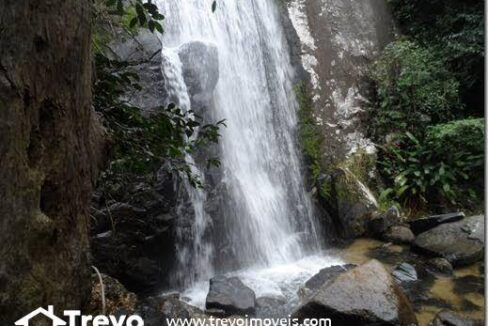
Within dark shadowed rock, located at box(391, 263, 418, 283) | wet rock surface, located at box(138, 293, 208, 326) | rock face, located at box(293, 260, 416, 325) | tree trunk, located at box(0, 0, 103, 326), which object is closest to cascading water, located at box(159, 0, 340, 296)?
wet rock surface, located at box(138, 293, 208, 326)

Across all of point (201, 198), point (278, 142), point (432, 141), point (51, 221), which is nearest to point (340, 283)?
point (201, 198)

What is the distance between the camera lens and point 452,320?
418cm

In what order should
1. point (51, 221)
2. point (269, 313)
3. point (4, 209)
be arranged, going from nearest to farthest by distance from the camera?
point (4, 209)
point (51, 221)
point (269, 313)

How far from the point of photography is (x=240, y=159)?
743 centimetres

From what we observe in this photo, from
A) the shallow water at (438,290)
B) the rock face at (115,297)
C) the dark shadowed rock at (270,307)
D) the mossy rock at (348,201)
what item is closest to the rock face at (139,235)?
the rock face at (115,297)

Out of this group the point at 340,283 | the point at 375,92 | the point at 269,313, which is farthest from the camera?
the point at 375,92

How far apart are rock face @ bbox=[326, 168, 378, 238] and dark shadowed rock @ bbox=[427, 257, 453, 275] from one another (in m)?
1.47

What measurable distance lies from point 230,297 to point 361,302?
1637mm

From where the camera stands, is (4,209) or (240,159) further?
(240,159)

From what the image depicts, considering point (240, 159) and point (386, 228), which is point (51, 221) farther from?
point (386, 228)

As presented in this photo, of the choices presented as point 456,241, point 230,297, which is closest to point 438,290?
point 456,241

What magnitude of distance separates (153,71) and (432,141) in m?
5.84

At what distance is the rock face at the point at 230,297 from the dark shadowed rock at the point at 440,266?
8.96 feet

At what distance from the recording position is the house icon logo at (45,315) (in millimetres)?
1269
